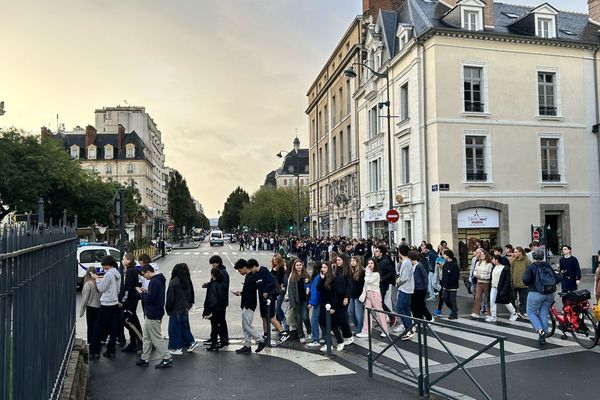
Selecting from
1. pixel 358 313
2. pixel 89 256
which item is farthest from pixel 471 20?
pixel 89 256

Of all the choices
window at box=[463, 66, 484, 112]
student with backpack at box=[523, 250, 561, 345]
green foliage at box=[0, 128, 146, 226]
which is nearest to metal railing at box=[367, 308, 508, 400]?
student with backpack at box=[523, 250, 561, 345]

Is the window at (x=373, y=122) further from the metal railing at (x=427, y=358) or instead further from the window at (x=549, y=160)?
the metal railing at (x=427, y=358)

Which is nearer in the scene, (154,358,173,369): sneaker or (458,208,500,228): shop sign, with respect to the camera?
(154,358,173,369): sneaker

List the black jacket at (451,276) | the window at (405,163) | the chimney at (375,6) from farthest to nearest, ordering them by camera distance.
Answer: the chimney at (375,6)
the window at (405,163)
the black jacket at (451,276)

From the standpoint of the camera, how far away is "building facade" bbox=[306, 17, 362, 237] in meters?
39.9

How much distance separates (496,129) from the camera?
2589cm

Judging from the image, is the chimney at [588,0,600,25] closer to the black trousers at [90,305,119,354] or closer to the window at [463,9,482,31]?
the window at [463,9,482,31]

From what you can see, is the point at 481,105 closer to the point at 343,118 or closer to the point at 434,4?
the point at 434,4

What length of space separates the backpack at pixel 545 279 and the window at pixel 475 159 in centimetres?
1655

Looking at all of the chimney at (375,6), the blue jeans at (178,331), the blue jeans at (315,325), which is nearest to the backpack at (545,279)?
the blue jeans at (315,325)

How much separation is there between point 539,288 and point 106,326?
7.78 meters

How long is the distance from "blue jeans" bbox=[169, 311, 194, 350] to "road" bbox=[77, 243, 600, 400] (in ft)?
0.89

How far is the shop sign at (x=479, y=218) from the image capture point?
2506cm

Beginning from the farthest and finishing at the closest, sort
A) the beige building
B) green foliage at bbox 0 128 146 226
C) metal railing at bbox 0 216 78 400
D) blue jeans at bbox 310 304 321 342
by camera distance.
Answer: green foliage at bbox 0 128 146 226 < the beige building < blue jeans at bbox 310 304 321 342 < metal railing at bbox 0 216 78 400
